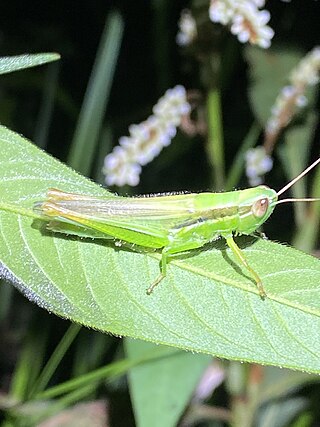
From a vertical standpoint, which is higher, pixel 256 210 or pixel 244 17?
pixel 244 17

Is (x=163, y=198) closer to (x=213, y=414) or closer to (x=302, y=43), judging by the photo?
(x=213, y=414)

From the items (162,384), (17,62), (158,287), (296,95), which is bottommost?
(162,384)

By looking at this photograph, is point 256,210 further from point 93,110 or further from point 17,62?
point 93,110

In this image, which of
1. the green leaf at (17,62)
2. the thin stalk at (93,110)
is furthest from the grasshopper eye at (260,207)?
the thin stalk at (93,110)

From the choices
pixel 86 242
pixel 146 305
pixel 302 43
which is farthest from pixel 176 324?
pixel 302 43

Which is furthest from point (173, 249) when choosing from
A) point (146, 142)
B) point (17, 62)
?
point (146, 142)

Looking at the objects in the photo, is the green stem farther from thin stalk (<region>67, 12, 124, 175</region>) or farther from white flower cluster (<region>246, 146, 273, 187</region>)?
thin stalk (<region>67, 12, 124, 175</region>)
